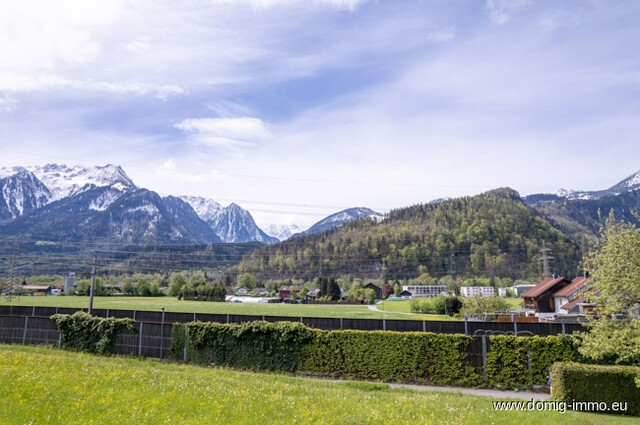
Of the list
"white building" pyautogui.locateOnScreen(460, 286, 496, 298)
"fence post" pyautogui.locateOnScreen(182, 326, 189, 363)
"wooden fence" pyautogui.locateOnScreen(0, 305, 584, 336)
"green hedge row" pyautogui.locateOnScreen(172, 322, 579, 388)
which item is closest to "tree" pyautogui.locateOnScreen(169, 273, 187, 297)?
"white building" pyautogui.locateOnScreen(460, 286, 496, 298)

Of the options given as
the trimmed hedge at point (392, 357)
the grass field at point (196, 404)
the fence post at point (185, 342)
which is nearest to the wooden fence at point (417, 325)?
the fence post at point (185, 342)

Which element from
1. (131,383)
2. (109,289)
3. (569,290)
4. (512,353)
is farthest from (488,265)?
(131,383)

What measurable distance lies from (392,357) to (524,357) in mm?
6869

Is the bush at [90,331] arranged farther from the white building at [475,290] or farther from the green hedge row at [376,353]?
the white building at [475,290]

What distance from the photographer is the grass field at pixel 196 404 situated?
1171 cm

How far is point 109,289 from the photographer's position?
148000 millimetres

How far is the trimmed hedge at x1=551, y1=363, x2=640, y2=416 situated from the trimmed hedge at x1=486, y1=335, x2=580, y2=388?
5462mm

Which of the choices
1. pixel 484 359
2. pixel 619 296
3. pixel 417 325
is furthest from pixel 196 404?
pixel 417 325

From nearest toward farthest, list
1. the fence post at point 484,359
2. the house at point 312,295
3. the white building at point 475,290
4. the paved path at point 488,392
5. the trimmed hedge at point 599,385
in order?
1. the trimmed hedge at point 599,385
2. the paved path at point 488,392
3. the fence post at point 484,359
4. the white building at point 475,290
5. the house at point 312,295

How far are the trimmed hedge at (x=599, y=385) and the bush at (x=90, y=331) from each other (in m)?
25.3

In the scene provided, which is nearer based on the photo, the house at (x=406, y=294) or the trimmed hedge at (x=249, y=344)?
the trimmed hedge at (x=249, y=344)

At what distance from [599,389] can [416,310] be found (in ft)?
224

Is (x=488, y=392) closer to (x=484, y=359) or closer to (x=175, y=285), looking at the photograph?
(x=484, y=359)

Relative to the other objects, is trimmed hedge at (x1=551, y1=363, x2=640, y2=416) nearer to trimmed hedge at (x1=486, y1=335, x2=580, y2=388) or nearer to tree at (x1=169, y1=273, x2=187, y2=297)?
trimmed hedge at (x1=486, y1=335, x2=580, y2=388)
